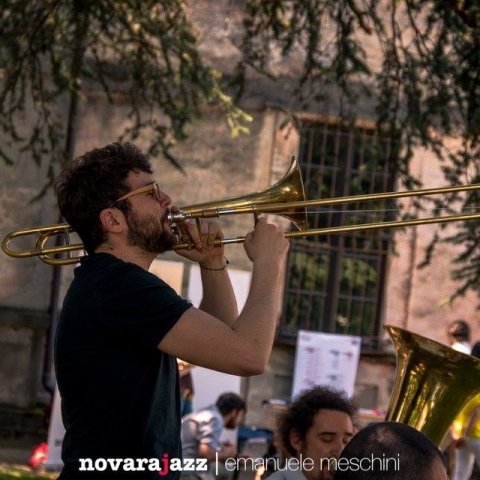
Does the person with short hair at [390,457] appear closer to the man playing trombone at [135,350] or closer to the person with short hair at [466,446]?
the man playing trombone at [135,350]

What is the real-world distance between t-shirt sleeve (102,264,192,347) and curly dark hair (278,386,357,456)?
5.47 ft

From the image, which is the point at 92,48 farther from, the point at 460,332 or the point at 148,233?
the point at 148,233

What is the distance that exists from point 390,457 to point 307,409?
7.50 feet

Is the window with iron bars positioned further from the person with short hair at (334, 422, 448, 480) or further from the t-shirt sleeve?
the person with short hair at (334, 422, 448, 480)

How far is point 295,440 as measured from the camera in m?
5.05

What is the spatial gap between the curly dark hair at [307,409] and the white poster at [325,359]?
9307 mm

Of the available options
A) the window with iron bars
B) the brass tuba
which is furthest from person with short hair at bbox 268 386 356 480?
the window with iron bars

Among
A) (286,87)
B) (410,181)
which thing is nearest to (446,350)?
(410,181)

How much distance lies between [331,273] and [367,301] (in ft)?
1.91

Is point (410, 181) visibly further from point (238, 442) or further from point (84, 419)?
point (84, 419)

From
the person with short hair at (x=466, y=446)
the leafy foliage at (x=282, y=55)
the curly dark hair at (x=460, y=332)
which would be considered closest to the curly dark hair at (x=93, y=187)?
the leafy foliage at (x=282, y=55)

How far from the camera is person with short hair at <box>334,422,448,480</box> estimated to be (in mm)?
2754

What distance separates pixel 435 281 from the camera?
52.1 feet

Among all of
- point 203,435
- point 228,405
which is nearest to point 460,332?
point 228,405
